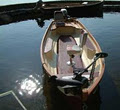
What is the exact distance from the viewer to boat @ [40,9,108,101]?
27.1 ft

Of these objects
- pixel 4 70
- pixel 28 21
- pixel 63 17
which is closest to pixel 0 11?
pixel 28 21

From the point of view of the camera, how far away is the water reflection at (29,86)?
12.0 metres

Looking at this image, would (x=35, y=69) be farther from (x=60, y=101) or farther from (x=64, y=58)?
(x=60, y=101)

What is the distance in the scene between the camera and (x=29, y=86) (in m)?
12.6

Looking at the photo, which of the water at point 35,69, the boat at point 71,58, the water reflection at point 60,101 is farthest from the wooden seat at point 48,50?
the water reflection at point 60,101

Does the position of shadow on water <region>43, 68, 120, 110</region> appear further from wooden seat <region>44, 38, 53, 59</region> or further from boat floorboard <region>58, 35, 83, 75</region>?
wooden seat <region>44, 38, 53, 59</region>

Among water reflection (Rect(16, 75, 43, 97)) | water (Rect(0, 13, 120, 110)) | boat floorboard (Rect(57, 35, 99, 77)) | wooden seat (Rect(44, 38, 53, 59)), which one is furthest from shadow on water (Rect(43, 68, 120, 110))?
wooden seat (Rect(44, 38, 53, 59))

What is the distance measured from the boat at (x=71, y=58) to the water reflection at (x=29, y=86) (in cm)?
150

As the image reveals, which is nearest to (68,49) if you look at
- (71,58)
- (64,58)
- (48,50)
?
(71,58)

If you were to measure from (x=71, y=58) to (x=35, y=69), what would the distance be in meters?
4.51

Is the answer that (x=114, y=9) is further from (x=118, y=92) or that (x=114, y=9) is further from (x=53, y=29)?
(x=118, y=92)

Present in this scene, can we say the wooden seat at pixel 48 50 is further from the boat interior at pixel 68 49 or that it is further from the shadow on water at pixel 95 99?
the shadow on water at pixel 95 99

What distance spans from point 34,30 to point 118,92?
1532cm

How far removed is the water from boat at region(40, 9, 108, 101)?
1.47 metres
